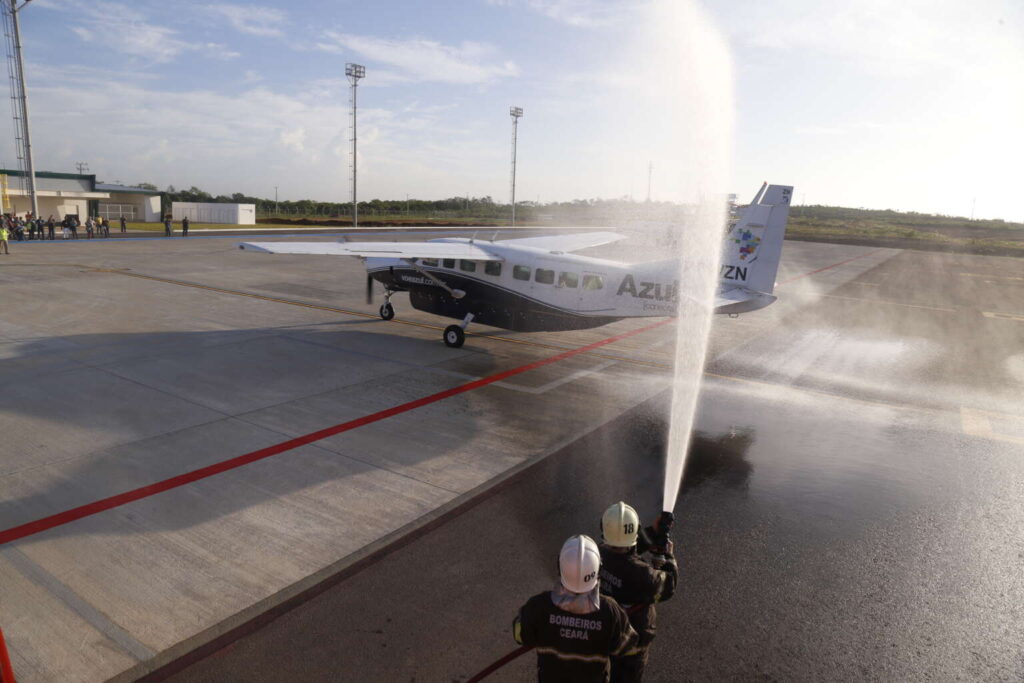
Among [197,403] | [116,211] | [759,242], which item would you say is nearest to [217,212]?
[116,211]

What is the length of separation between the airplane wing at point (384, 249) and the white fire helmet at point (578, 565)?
12071mm

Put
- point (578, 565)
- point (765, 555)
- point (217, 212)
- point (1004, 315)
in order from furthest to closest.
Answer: point (217, 212) < point (1004, 315) < point (765, 555) < point (578, 565)

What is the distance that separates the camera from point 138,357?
15.7 m

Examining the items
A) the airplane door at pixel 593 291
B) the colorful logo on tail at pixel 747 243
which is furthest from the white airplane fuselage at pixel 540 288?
the colorful logo on tail at pixel 747 243

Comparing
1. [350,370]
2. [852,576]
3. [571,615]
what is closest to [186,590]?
[571,615]

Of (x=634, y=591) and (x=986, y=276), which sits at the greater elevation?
(x=986, y=276)

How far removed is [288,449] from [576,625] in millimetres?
7934

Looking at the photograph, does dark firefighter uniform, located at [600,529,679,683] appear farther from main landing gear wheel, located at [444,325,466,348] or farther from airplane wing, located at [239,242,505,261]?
main landing gear wheel, located at [444,325,466,348]

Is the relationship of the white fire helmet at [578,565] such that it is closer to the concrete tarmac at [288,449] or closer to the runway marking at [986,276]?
the concrete tarmac at [288,449]

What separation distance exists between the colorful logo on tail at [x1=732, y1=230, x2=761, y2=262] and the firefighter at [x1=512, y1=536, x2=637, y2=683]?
13.8m

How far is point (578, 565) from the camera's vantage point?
355 cm

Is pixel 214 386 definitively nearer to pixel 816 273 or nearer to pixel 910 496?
pixel 910 496

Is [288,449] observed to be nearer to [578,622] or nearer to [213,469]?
[213,469]

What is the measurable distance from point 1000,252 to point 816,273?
49.0 metres
